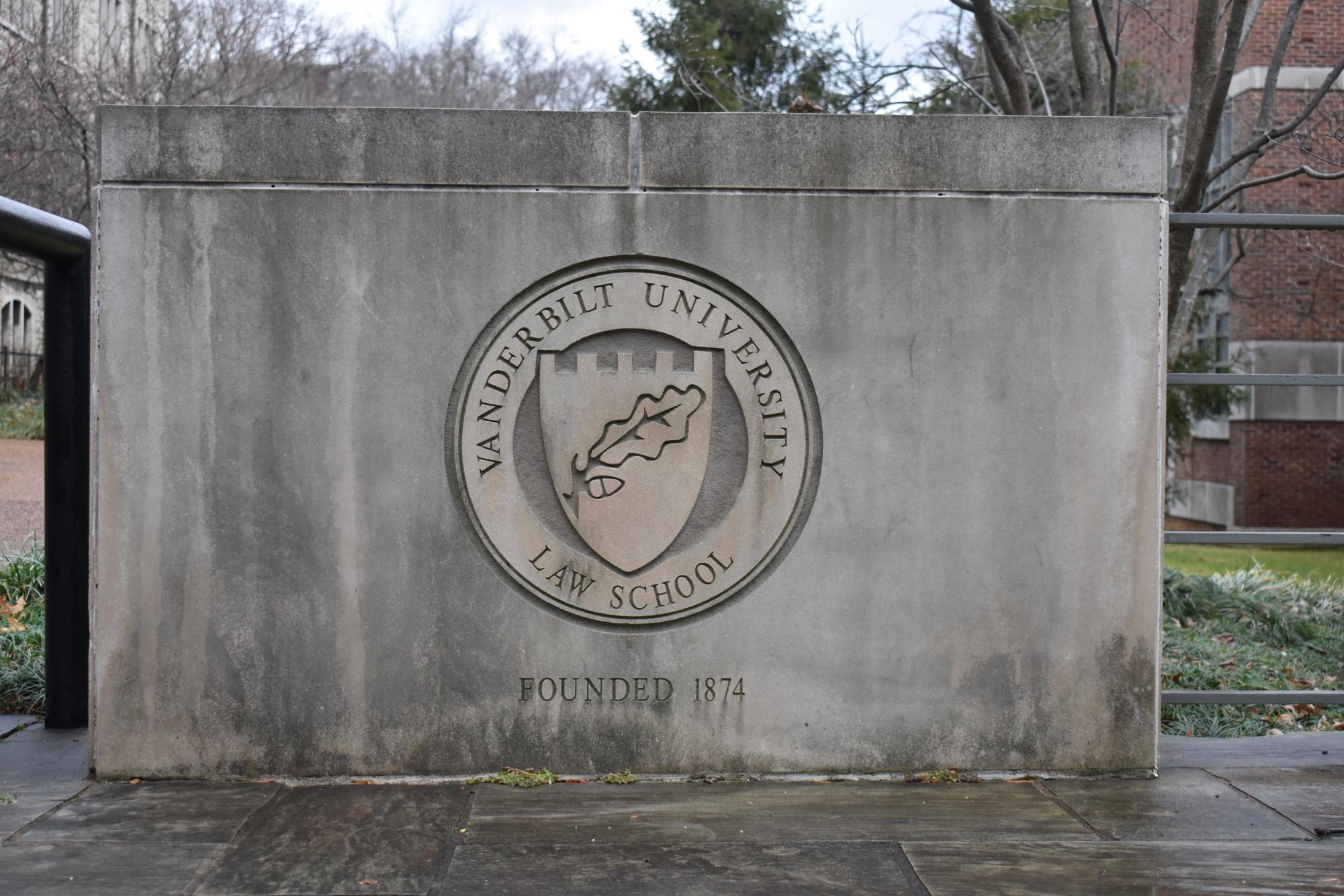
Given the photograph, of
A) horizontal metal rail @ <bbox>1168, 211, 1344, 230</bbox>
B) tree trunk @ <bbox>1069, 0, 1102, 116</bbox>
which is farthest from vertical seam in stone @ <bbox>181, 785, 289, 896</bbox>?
tree trunk @ <bbox>1069, 0, 1102, 116</bbox>

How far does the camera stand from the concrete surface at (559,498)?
4387 millimetres

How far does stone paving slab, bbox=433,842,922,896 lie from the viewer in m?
3.39

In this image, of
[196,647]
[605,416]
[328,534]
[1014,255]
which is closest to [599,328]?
[605,416]

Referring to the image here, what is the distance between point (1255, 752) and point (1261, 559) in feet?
37.0

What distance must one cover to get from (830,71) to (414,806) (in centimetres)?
1445

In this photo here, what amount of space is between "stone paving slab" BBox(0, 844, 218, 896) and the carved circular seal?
1.47m

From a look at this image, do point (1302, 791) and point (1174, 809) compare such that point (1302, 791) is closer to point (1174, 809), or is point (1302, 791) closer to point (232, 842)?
point (1174, 809)

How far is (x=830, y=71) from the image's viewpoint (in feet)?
55.0

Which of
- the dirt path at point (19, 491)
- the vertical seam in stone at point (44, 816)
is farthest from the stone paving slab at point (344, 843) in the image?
the dirt path at point (19, 491)

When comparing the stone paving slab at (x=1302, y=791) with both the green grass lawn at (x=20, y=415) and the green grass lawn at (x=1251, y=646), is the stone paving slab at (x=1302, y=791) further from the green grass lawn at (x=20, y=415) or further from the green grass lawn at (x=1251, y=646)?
the green grass lawn at (x=20, y=415)

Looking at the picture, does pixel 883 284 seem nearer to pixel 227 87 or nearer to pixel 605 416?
pixel 605 416

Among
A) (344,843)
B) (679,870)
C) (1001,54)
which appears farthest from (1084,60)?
(344,843)

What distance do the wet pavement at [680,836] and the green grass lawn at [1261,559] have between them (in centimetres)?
873

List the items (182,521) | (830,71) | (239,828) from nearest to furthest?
(239,828) < (182,521) < (830,71)
